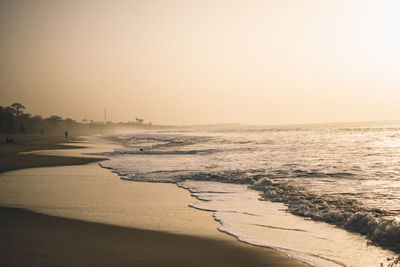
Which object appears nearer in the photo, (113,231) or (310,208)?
(113,231)

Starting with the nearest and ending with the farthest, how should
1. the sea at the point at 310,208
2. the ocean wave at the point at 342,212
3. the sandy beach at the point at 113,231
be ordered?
1. the sandy beach at the point at 113,231
2. the sea at the point at 310,208
3. the ocean wave at the point at 342,212

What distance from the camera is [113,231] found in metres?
7.18

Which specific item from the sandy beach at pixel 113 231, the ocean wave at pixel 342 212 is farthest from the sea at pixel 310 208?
the sandy beach at pixel 113 231

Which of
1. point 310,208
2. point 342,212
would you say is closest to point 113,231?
point 310,208

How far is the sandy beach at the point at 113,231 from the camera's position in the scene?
548cm

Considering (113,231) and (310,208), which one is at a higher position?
(113,231)

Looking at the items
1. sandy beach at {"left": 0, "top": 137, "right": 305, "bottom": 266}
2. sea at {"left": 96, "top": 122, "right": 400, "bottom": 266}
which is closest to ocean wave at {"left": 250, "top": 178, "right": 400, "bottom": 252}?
sea at {"left": 96, "top": 122, "right": 400, "bottom": 266}

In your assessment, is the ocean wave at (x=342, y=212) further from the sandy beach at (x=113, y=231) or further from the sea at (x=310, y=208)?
the sandy beach at (x=113, y=231)

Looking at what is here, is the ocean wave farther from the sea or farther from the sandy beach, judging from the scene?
the sandy beach

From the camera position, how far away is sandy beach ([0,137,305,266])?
18.0 feet

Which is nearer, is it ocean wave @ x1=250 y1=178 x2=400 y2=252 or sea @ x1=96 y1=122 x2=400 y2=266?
sea @ x1=96 y1=122 x2=400 y2=266

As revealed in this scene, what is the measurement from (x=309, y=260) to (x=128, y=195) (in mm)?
7424

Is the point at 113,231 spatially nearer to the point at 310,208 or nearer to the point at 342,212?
the point at 310,208

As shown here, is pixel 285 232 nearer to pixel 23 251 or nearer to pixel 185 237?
pixel 185 237
